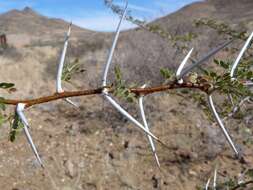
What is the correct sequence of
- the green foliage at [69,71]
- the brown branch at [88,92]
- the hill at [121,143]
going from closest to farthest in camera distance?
1. the brown branch at [88,92]
2. the green foliage at [69,71]
3. the hill at [121,143]

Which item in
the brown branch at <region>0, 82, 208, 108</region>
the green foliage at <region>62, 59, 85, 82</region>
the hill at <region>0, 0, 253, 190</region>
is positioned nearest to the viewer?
the brown branch at <region>0, 82, 208, 108</region>

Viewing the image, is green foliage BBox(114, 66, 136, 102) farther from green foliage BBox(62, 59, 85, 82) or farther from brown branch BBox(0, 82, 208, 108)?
green foliage BBox(62, 59, 85, 82)

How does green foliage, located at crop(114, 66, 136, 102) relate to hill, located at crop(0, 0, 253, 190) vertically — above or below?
above

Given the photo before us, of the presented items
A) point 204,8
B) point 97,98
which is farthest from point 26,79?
point 204,8

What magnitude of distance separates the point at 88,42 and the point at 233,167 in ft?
27.3

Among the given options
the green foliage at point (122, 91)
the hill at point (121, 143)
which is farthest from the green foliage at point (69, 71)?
the hill at point (121, 143)

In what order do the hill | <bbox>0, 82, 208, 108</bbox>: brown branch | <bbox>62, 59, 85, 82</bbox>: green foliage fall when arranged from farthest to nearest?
1. the hill
2. <bbox>62, 59, 85, 82</bbox>: green foliage
3. <bbox>0, 82, 208, 108</bbox>: brown branch

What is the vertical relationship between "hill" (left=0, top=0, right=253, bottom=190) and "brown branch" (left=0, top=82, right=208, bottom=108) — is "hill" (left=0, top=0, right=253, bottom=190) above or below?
below

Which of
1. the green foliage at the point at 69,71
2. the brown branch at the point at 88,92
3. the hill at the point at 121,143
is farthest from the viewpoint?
the hill at the point at 121,143

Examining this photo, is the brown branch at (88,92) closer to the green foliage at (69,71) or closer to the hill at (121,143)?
the green foliage at (69,71)

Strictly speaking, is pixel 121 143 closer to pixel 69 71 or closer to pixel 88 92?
pixel 69 71

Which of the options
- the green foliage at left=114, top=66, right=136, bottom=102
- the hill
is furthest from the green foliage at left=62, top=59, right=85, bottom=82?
the hill

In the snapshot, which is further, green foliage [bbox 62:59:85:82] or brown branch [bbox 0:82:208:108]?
green foliage [bbox 62:59:85:82]

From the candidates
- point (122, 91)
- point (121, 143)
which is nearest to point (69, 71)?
point (122, 91)
